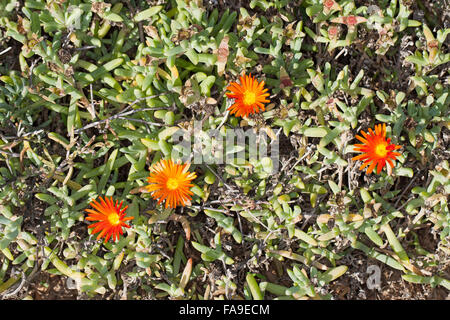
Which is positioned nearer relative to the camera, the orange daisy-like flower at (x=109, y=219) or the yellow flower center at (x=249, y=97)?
the orange daisy-like flower at (x=109, y=219)

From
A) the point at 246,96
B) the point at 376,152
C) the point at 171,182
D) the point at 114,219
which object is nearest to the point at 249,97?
the point at 246,96

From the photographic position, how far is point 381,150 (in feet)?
8.06

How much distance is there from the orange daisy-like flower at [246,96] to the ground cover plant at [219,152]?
10mm

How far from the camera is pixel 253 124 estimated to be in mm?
2580

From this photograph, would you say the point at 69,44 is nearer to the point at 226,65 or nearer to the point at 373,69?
the point at 226,65

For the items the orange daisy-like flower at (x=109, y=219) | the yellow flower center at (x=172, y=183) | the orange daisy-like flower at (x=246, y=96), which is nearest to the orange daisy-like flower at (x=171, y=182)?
the yellow flower center at (x=172, y=183)

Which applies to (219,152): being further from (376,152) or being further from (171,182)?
(376,152)

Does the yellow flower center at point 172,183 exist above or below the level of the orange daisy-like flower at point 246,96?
below

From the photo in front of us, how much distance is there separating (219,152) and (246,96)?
35 centimetres

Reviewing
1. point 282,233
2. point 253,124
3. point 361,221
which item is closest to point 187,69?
point 253,124

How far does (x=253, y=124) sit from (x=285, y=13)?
27.8 inches

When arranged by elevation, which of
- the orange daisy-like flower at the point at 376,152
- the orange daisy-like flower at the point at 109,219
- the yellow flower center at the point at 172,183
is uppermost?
the orange daisy-like flower at the point at 376,152

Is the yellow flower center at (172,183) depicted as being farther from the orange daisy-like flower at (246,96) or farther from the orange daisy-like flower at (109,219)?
the orange daisy-like flower at (246,96)

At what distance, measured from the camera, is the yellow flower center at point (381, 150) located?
8.03 ft
